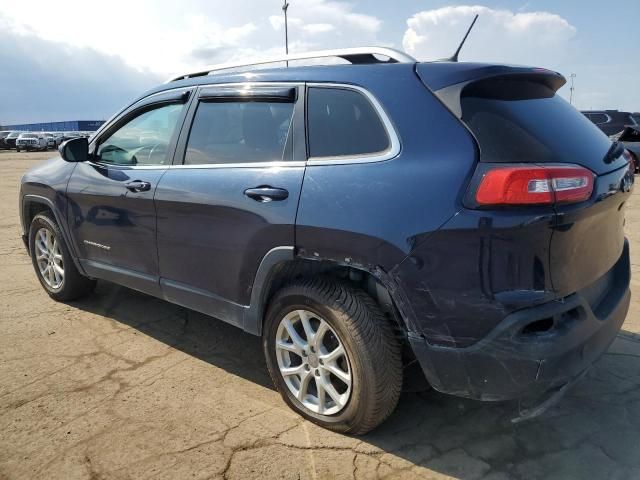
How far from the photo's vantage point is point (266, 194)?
271cm

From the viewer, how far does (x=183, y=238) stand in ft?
10.5

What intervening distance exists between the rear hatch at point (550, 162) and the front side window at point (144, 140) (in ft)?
5.95

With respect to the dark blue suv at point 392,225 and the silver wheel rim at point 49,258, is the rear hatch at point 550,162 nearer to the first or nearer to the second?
the dark blue suv at point 392,225

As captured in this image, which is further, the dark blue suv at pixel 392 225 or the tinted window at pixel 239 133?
the tinted window at pixel 239 133

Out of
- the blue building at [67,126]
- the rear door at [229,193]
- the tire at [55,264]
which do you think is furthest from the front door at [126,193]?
the blue building at [67,126]

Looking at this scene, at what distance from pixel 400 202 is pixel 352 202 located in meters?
0.24

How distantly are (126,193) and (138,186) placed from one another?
17 cm

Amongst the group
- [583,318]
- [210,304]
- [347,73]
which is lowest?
[210,304]

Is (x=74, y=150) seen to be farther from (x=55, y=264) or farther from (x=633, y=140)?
(x=633, y=140)

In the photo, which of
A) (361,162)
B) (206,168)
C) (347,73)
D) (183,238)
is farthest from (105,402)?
(347,73)

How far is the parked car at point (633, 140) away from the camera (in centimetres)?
1492

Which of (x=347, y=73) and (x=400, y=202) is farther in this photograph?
(x=347, y=73)

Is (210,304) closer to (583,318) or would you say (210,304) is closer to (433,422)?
(433,422)

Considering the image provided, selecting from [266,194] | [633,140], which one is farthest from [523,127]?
[633,140]
